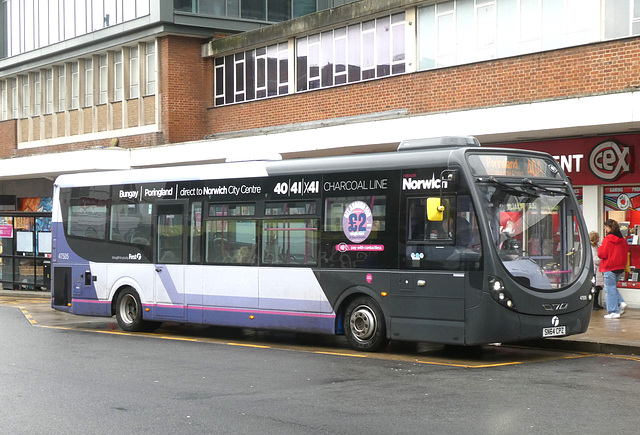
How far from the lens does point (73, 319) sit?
1964cm

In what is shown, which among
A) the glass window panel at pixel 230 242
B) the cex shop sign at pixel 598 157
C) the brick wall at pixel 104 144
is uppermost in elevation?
the brick wall at pixel 104 144

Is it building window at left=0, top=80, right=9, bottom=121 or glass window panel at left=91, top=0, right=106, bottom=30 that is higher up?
glass window panel at left=91, top=0, right=106, bottom=30

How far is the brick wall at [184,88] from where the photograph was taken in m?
31.1

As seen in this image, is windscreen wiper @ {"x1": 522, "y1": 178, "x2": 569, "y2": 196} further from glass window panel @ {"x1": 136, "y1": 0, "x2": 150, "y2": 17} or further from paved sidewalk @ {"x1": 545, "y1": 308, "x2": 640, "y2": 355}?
glass window panel @ {"x1": 136, "y1": 0, "x2": 150, "y2": 17}

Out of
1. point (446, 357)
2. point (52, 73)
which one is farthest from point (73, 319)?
point (52, 73)

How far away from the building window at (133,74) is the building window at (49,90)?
19.8 feet

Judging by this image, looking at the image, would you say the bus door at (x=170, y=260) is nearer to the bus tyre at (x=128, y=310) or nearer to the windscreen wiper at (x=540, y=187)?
the bus tyre at (x=128, y=310)

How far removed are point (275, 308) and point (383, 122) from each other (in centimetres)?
846

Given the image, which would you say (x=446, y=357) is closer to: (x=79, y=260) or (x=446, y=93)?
(x=79, y=260)

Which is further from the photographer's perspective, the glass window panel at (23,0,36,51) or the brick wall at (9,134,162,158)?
the glass window panel at (23,0,36,51)

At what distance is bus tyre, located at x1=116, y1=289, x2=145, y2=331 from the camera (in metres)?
16.7

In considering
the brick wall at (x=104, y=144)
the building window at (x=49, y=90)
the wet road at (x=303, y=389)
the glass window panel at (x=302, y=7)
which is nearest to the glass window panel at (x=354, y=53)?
the brick wall at (x=104, y=144)

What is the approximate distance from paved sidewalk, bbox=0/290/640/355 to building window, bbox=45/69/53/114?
2725 centimetres

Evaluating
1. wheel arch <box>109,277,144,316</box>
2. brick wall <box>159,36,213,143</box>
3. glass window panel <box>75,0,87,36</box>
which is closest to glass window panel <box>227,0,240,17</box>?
brick wall <box>159,36,213,143</box>
